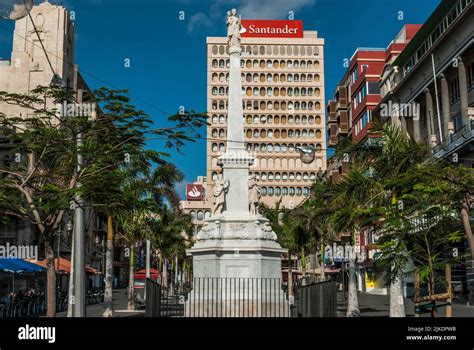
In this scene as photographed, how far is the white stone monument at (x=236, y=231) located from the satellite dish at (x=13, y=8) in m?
14.8

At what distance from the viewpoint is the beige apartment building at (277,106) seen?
141 metres

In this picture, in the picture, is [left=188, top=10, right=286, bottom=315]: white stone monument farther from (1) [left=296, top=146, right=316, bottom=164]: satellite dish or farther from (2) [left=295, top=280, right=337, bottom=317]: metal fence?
(2) [left=295, top=280, right=337, bottom=317]: metal fence

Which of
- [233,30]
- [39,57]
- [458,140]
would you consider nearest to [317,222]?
[458,140]

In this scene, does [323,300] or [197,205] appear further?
[197,205]

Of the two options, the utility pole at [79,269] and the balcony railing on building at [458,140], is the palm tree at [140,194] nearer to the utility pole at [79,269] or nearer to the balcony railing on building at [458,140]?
the utility pole at [79,269]

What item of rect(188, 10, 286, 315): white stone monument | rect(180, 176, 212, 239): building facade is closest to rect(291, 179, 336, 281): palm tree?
rect(188, 10, 286, 315): white stone monument

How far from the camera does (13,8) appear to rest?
1404cm

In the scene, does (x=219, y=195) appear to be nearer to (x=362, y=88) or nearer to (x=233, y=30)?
(x=233, y=30)

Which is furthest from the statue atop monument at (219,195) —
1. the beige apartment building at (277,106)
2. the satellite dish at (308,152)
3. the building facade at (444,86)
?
the beige apartment building at (277,106)

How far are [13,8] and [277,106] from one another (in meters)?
130

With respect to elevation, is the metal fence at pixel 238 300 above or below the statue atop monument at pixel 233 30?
below

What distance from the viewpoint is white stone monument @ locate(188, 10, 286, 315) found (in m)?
28.2

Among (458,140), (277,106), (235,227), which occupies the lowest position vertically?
(235,227)

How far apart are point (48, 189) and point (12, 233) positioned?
53.9m
